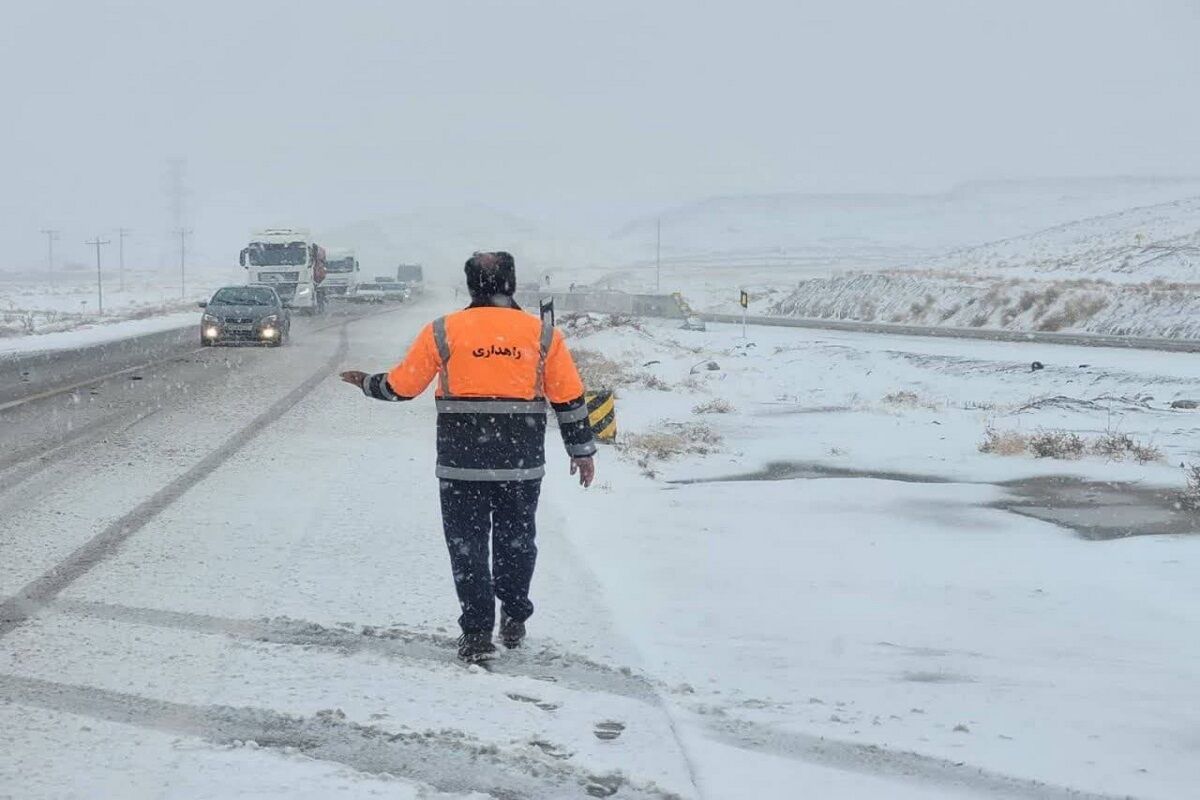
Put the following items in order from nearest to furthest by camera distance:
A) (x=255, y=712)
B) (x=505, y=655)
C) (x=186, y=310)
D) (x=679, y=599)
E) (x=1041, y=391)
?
(x=255, y=712) < (x=505, y=655) < (x=679, y=599) < (x=1041, y=391) < (x=186, y=310)

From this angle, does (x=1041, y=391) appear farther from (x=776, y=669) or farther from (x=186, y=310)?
(x=186, y=310)

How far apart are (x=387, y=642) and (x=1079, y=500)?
Result: 6395 mm

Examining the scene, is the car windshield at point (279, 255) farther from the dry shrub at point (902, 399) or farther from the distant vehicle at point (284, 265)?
the dry shrub at point (902, 399)

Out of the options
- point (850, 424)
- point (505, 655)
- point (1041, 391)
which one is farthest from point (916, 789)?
point (1041, 391)

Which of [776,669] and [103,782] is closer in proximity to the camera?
[103,782]

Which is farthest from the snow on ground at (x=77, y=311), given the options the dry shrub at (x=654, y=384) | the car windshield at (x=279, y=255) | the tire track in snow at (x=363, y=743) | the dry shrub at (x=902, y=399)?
the tire track in snow at (x=363, y=743)

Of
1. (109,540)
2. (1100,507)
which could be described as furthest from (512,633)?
(1100,507)

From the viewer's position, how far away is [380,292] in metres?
57.3

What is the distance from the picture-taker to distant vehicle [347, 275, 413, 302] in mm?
56434

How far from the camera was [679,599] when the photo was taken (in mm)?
6168

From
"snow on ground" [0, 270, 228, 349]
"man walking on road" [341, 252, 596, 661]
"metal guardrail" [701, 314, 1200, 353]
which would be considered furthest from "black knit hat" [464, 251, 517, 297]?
"snow on ground" [0, 270, 228, 349]

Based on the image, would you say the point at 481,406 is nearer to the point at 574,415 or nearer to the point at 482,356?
the point at 482,356

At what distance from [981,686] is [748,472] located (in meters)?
5.74

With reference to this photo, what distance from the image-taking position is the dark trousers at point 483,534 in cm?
503
